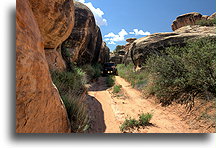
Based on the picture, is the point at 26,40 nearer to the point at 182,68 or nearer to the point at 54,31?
Result: the point at 54,31

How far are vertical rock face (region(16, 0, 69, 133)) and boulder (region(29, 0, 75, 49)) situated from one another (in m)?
1.97

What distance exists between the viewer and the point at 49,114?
1920 mm

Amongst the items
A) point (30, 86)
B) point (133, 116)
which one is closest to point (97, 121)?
point (133, 116)

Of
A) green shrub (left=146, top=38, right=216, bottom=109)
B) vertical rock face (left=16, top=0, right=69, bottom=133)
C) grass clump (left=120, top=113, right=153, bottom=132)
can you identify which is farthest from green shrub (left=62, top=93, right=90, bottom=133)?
green shrub (left=146, top=38, right=216, bottom=109)

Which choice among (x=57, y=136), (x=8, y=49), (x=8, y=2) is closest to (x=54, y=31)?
(x=8, y=2)

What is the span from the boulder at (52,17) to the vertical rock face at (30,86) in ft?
6.45

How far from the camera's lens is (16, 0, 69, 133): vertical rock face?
4.76 feet

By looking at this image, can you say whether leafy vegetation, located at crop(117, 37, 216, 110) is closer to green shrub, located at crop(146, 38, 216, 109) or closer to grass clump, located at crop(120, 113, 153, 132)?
green shrub, located at crop(146, 38, 216, 109)

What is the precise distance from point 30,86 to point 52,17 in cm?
328

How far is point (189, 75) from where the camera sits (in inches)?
147

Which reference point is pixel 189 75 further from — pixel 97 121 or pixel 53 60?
pixel 53 60

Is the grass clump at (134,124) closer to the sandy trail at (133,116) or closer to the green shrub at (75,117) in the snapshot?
the sandy trail at (133,116)

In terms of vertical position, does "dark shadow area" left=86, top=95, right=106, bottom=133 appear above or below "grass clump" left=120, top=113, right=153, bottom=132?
below

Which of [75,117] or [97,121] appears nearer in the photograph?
[75,117]
